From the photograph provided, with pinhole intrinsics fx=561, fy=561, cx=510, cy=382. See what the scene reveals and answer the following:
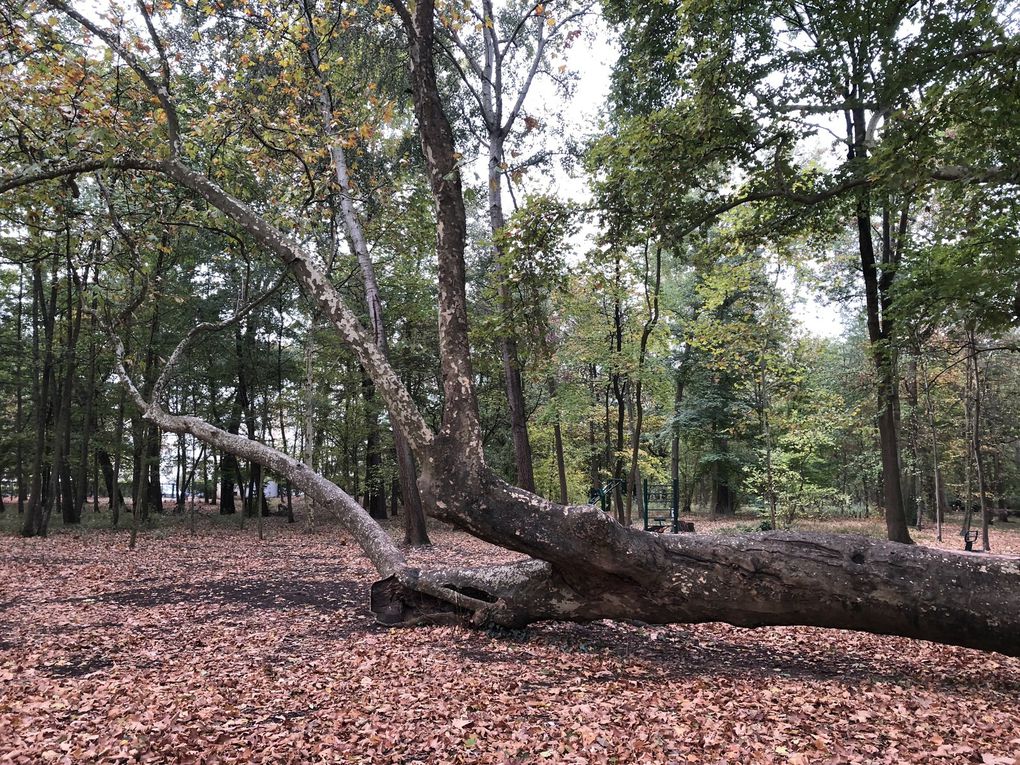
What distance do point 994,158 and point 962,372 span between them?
46.9ft

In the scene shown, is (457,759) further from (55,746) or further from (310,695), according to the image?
(55,746)

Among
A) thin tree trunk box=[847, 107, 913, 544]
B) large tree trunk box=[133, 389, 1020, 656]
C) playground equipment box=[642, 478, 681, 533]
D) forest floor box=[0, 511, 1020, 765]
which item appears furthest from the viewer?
playground equipment box=[642, 478, 681, 533]

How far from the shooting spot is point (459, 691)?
4.17 metres

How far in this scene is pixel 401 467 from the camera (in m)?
12.1

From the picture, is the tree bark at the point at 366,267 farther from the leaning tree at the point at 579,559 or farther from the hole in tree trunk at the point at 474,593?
the leaning tree at the point at 579,559

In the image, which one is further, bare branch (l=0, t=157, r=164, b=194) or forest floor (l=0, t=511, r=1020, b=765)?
bare branch (l=0, t=157, r=164, b=194)

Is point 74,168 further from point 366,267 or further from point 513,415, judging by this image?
point 513,415

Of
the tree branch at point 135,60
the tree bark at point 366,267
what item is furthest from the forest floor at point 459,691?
the tree branch at point 135,60

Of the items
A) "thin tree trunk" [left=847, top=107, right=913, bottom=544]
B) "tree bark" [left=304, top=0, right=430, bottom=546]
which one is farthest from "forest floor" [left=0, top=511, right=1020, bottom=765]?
"thin tree trunk" [left=847, top=107, right=913, bottom=544]

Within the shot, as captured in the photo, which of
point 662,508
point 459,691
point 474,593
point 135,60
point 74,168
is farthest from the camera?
point 662,508

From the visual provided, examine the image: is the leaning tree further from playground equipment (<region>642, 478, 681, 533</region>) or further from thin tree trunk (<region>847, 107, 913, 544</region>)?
playground equipment (<region>642, 478, 681, 533</region>)

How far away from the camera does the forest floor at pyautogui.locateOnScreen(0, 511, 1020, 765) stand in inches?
127

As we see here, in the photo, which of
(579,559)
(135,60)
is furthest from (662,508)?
(135,60)

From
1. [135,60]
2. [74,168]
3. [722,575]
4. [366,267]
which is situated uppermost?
[135,60]
